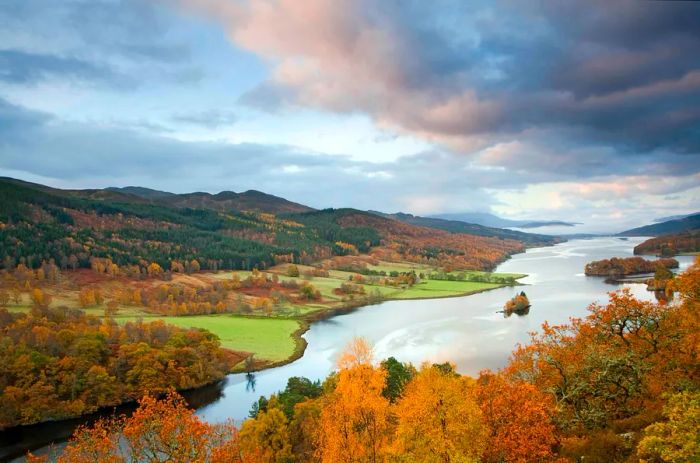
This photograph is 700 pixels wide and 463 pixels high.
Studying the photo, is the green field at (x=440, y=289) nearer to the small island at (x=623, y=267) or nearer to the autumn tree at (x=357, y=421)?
the small island at (x=623, y=267)

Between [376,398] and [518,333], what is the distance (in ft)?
217

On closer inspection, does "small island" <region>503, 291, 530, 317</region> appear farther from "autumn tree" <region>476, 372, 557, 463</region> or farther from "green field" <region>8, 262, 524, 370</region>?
"autumn tree" <region>476, 372, 557, 463</region>

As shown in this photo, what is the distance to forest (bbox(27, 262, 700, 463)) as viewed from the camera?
727 inches

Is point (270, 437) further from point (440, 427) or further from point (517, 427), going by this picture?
point (517, 427)

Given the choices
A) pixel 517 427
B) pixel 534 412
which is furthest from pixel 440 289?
pixel 517 427

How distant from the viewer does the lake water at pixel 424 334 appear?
62.9 metres

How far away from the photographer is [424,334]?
3489 inches

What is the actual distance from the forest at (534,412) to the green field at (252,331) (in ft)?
172

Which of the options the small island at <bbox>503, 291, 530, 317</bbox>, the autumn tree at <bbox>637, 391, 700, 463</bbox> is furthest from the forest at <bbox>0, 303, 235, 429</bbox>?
the small island at <bbox>503, 291, 530, 317</bbox>

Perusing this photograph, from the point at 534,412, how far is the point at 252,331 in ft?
271

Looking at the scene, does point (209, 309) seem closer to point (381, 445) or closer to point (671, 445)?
point (381, 445)

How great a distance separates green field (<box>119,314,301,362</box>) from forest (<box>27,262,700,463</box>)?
5249cm

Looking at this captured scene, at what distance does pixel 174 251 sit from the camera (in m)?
192

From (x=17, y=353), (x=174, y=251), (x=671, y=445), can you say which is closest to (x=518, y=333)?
(x=671, y=445)
